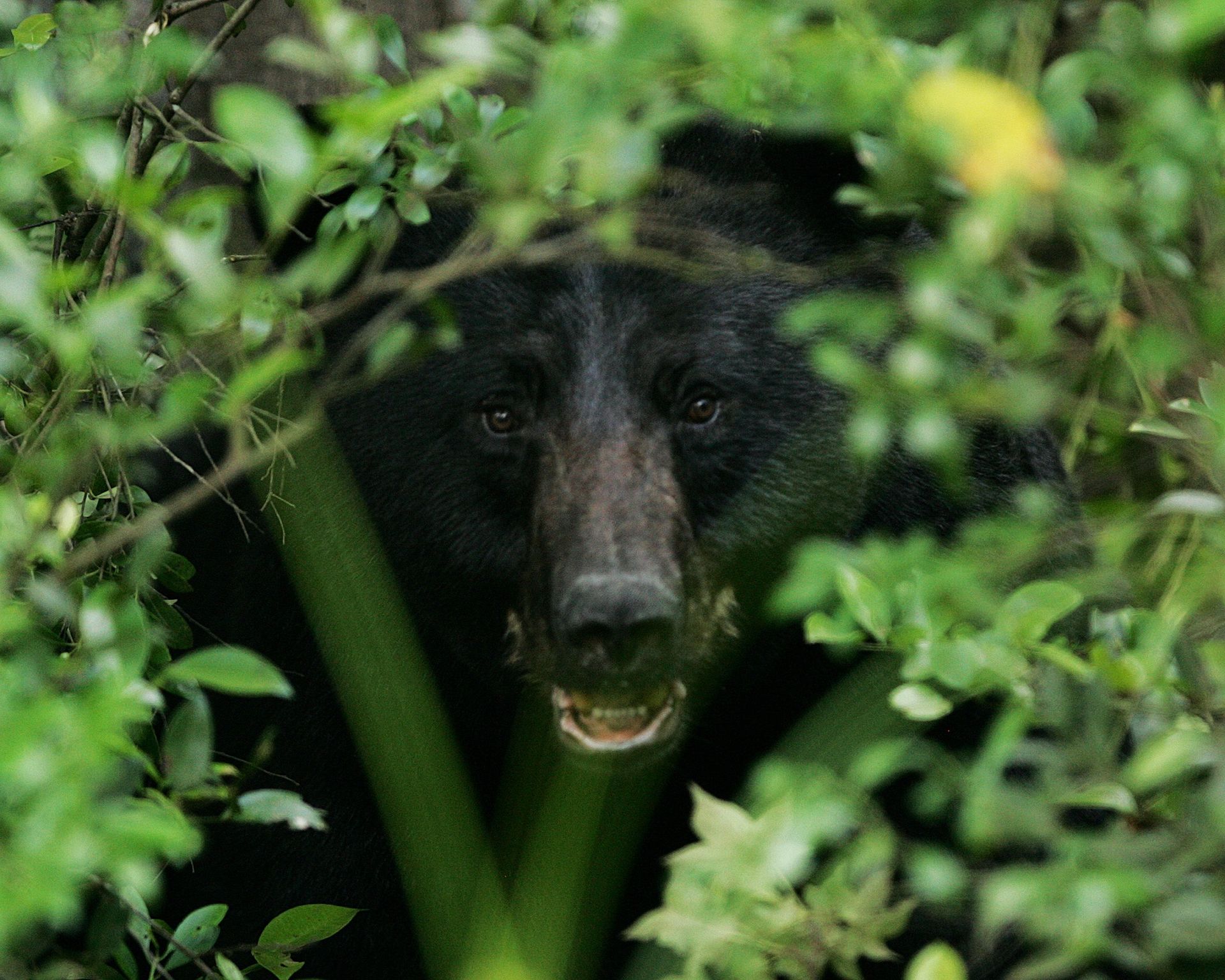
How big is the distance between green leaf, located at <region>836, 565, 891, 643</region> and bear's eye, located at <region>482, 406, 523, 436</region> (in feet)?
4.34

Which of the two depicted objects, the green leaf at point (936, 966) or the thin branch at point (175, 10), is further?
the thin branch at point (175, 10)

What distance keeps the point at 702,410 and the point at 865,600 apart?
47.9 inches

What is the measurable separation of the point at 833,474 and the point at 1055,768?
152 centimetres

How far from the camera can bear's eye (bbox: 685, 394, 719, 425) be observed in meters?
3.06

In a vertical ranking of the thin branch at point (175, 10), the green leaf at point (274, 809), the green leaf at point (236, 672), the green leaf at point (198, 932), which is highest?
the thin branch at point (175, 10)

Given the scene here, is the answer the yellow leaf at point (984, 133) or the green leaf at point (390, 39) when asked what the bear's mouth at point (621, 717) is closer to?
the green leaf at point (390, 39)

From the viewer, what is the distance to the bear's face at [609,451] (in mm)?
2865

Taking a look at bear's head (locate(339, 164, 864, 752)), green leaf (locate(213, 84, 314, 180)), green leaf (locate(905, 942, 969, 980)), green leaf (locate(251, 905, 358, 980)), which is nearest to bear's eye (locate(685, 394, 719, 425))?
bear's head (locate(339, 164, 864, 752))

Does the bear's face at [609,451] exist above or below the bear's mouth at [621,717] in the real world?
above

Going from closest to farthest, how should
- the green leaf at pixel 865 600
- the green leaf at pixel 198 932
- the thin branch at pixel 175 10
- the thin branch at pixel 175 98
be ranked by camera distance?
the green leaf at pixel 865 600 < the green leaf at pixel 198 932 < the thin branch at pixel 175 98 < the thin branch at pixel 175 10

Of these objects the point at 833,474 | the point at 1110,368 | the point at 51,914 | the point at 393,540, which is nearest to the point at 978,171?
the point at 51,914

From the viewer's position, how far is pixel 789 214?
131 inches

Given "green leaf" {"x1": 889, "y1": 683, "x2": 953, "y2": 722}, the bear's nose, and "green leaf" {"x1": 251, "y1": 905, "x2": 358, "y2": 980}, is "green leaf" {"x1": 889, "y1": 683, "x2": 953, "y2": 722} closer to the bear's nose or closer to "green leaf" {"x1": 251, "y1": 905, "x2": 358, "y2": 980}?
the bear's nose

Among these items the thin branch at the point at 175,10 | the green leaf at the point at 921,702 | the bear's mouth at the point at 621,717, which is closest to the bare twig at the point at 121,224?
the thin branch at the point at 175,10
